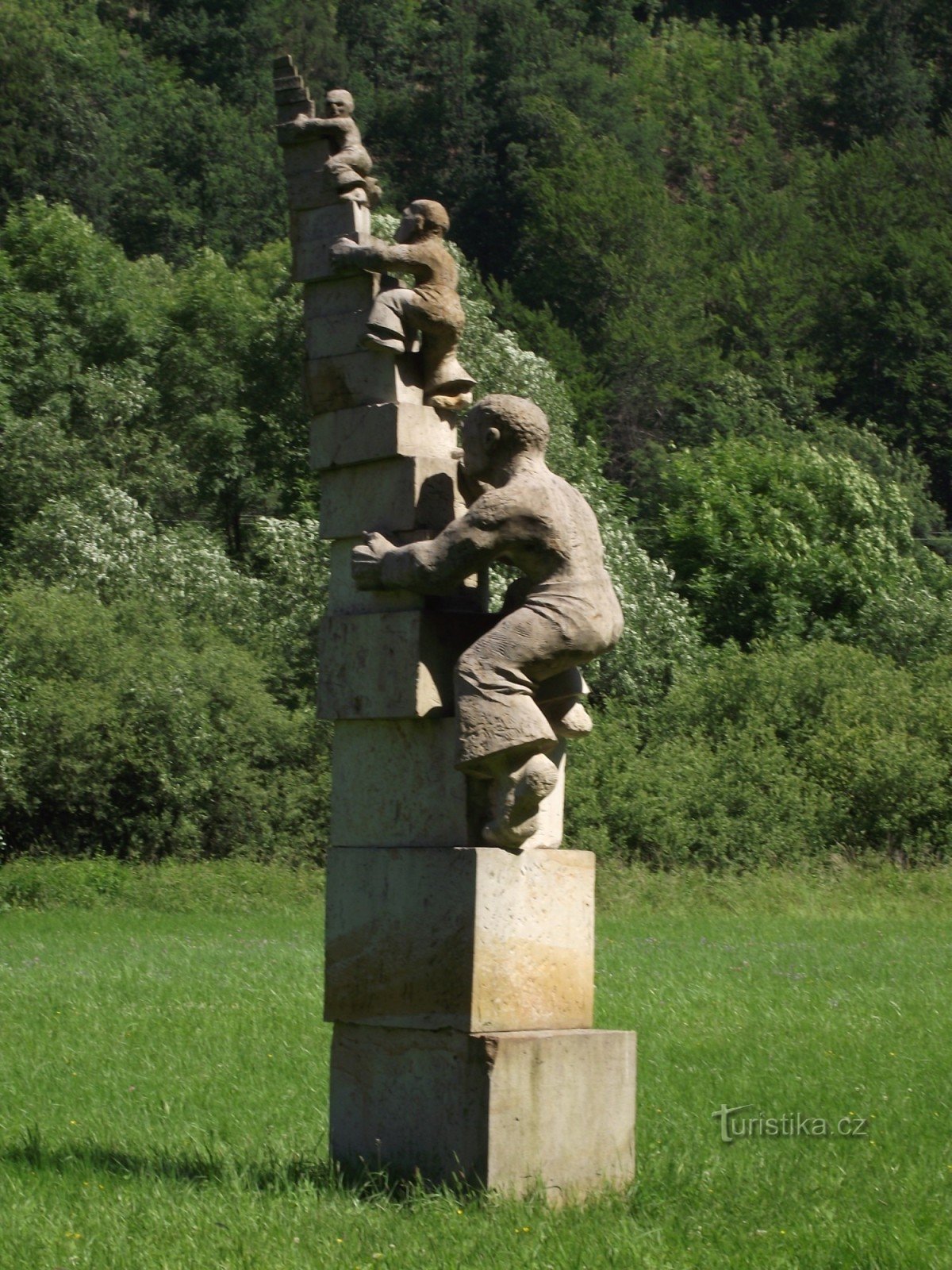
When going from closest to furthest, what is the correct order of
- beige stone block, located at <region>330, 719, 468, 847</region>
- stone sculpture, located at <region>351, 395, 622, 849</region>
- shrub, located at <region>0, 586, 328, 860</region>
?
1. stone sculpture, located at <region>351, 395, 622, 849</region>
2. beige stone block, located at <region>330, 719, 468, 847</region>
3. shrub, located at <region>0, 586, 328, 860</region>

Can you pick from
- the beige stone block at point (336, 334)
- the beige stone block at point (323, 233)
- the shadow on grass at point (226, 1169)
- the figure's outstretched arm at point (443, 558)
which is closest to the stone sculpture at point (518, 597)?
the figure's outstretched arm at point (443, 558)

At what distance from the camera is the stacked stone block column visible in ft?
24.7

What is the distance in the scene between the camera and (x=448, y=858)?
7629 mm

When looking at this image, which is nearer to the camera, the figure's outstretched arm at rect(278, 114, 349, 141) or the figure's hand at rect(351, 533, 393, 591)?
the figure's hand at rect(351, 533, 393, 591)

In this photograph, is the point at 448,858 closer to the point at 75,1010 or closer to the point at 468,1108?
the point at 468,1108

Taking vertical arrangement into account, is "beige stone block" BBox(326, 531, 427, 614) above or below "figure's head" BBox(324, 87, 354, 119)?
below

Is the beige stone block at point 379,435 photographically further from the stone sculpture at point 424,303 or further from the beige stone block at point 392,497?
the stone sculpture at point 424,303

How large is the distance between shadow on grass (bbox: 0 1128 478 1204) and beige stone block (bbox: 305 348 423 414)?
3.28 metres

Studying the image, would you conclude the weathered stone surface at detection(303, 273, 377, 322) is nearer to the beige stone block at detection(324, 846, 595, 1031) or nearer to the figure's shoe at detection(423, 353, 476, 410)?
the figure's shoe at detection(423, 353, 476, 410)

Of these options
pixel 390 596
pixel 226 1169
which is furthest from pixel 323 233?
pixel 226 1169

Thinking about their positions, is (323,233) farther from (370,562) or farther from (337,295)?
(370,562)

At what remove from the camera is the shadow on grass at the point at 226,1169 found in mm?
7570

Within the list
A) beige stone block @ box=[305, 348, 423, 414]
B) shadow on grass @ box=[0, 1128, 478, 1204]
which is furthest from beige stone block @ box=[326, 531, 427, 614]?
shadow on grass @ box=[0, 1128, 478, 1204]

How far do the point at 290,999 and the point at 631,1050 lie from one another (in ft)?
22.5
